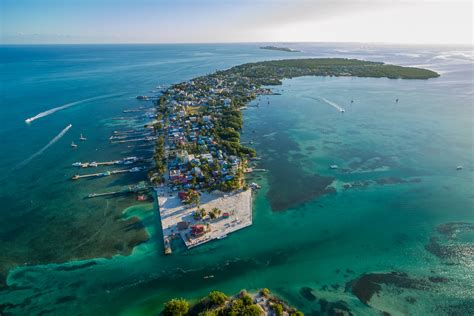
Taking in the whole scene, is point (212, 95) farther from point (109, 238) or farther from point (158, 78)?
point (109, 238)

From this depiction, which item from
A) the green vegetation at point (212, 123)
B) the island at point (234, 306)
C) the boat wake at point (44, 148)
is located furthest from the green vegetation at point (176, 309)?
the boat wake at point (44, 148)

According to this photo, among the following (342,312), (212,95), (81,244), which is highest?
(212,95)

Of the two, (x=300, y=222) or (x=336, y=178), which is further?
(x=336, y=178)

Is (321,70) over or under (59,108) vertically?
over

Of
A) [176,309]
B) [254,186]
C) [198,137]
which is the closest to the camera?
[176,309]

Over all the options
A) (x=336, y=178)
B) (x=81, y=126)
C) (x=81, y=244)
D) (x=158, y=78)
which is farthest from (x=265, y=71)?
(x=81, y=244)

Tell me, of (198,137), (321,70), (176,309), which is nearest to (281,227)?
(176,309)

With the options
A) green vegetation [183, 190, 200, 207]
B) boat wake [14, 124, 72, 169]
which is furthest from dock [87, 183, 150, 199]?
boat wake [14, 124, 72, 169]

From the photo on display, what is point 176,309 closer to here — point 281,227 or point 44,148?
point 281,227
